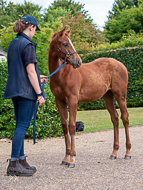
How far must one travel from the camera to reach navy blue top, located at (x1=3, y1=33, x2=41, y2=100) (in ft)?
11.2

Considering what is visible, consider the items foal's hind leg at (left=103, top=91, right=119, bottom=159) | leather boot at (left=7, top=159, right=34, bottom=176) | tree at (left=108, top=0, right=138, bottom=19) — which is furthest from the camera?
tree at (left=108, top=0, right=138, bottom=19)

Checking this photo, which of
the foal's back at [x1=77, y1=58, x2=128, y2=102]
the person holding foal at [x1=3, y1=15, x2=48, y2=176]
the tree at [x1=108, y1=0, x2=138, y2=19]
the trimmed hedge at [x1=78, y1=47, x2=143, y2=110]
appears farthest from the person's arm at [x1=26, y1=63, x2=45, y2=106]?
the tree at [x1=108, y1=0, x2=138, y2=19]

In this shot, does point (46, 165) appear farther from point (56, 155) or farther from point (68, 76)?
point (68, 76)

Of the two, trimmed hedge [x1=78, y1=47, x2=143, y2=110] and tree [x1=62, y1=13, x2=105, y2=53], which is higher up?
tree [x1=62, y1=13, x2=105, y2=53]

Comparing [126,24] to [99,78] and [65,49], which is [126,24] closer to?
[99,78]

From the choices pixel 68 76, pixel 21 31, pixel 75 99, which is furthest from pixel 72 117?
pixel 21 31

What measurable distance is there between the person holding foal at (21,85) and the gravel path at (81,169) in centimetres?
34

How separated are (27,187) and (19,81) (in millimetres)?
1417

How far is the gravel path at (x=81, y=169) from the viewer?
324cm

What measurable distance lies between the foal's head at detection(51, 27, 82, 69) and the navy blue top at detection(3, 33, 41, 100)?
0.91 meters

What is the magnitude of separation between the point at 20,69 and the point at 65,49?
1.15m

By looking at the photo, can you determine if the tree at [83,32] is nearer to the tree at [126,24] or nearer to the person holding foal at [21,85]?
the tree at [126,24]

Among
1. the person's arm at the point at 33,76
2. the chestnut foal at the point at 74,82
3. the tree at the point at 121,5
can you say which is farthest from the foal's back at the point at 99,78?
the tree at the point at 121,5

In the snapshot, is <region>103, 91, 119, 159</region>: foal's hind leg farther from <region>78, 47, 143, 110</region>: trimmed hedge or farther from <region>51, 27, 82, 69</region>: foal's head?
<region>78, 47, 143, 110</region>: trimmed hedge
